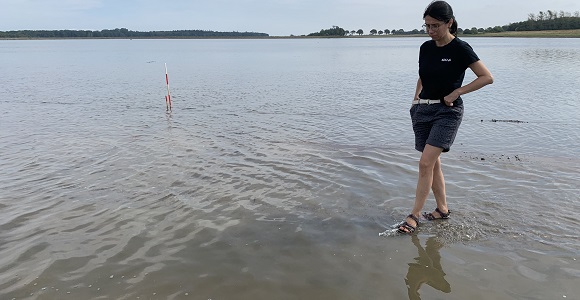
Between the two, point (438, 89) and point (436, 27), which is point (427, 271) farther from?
point (436, 27)

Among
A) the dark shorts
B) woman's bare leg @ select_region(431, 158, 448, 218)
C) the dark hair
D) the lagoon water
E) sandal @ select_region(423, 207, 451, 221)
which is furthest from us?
sandal @ select_region(423, 207, 451, 221)

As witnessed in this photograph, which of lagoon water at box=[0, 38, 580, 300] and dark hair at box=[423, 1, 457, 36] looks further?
dark hair at box=[423, 1, 457, 36]

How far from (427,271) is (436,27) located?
8.31 feet

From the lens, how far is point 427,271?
4.14m

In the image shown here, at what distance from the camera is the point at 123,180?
7.16 metres

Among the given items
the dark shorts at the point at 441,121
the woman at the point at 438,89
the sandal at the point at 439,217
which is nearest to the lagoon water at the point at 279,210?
the sandal at the point at 439,217

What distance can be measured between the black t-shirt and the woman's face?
0.47ft

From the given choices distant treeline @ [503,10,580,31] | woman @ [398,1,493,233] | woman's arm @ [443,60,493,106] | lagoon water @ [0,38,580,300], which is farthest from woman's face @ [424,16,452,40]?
distant treeline @ [503,10,580,31]

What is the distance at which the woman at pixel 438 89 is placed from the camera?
14.4 ft

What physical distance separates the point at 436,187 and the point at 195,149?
5827 millimetres

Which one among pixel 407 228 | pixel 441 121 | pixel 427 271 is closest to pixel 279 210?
pixel 407 228

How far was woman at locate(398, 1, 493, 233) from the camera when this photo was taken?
4.38 meters

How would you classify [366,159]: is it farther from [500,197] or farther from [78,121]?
[78,121]

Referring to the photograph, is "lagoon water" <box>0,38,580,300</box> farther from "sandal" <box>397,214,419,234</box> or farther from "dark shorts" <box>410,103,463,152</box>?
"dark shorts" <box>410,103,463,152</box>
